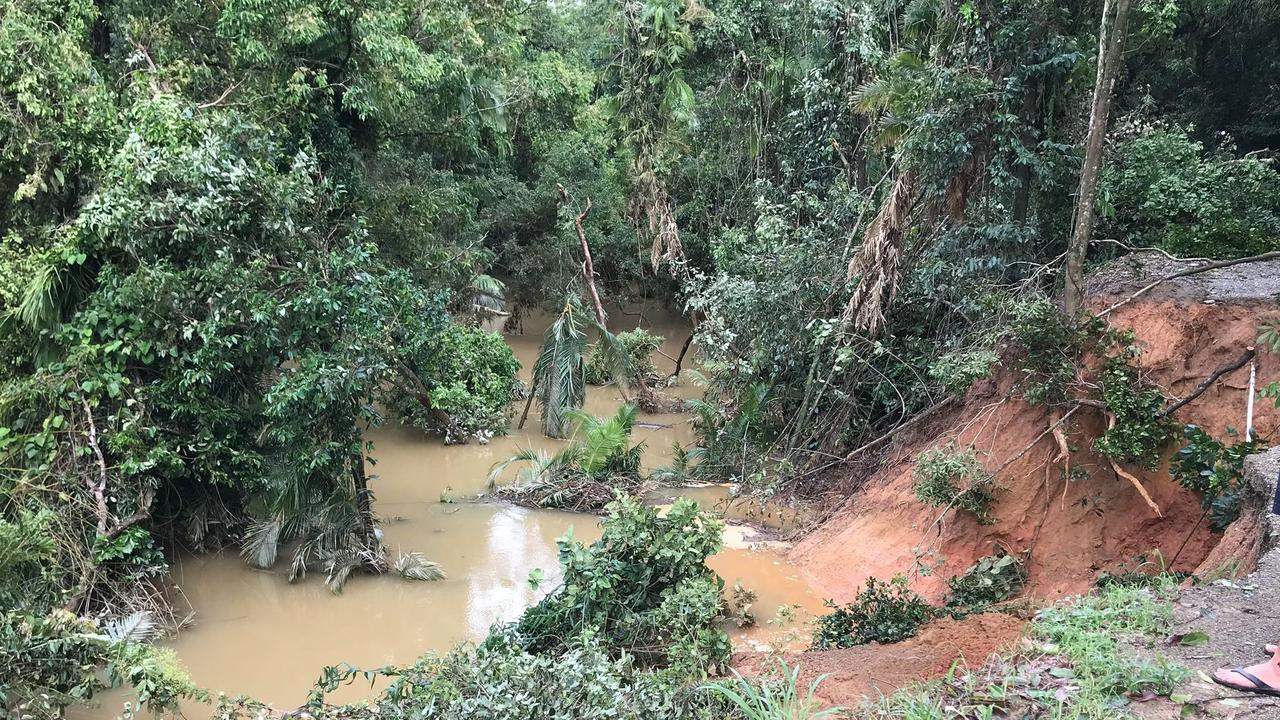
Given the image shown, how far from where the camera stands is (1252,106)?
1366cm

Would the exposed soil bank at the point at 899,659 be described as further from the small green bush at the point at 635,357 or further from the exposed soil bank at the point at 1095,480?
the small green bush at the point at 635,357

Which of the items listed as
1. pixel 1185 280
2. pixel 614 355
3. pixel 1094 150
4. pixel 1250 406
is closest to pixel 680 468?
pixel 614 355

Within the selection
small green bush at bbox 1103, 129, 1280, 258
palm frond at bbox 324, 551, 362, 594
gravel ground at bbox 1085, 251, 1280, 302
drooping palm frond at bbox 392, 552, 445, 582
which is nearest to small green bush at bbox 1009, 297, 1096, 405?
gravel ground at bbox 1085, 251, 1280, 302

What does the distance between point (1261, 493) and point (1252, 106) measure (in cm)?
1107

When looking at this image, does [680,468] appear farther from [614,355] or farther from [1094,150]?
[1094,150]

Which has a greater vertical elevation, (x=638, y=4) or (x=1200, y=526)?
(x=638, y=4)

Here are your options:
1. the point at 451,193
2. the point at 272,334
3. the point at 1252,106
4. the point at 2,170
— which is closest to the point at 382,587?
the point at 272,334

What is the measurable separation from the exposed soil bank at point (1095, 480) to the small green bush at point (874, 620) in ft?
3.52

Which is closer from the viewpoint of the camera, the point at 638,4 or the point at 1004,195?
the point at 1004,195

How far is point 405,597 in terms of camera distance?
8.76 meters

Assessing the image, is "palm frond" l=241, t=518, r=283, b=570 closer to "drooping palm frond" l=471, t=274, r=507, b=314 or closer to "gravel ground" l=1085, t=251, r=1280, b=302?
"gravel ground" l=1085, t=251, r=1280, b=302

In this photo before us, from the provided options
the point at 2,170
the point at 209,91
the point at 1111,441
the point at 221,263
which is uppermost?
the point at 209,91

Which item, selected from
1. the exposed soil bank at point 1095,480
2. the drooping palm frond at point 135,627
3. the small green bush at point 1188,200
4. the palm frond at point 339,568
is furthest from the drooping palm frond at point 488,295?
the small green bush at point 1188,200

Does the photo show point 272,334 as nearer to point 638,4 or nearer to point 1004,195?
point 1004,195
